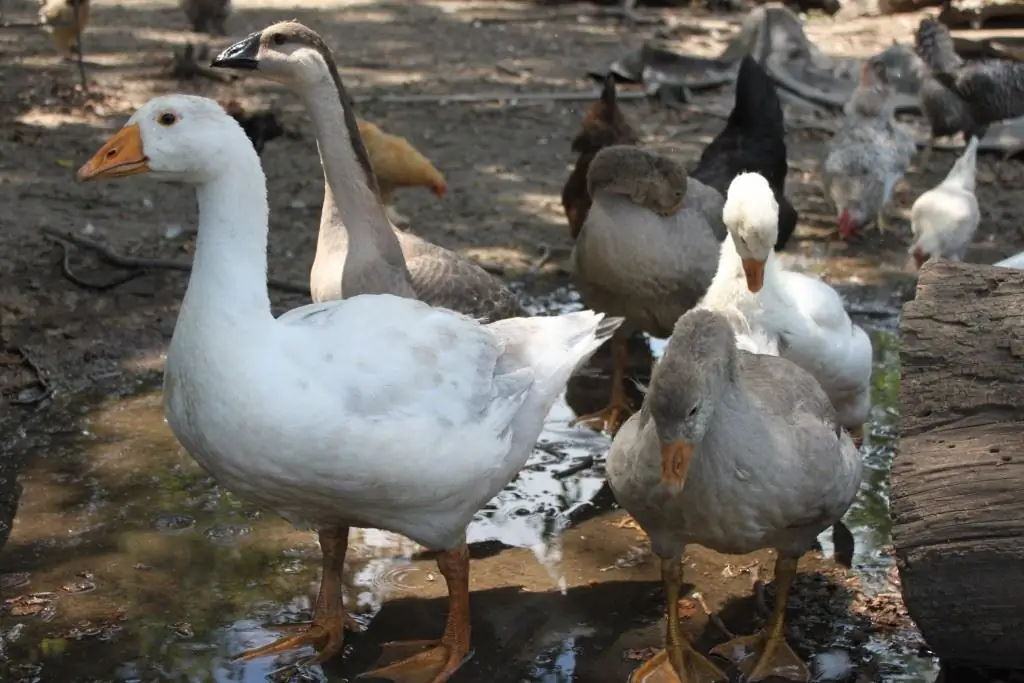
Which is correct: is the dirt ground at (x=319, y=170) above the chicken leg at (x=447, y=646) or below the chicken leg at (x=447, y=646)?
above

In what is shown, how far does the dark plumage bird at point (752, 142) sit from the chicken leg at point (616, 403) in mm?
1569

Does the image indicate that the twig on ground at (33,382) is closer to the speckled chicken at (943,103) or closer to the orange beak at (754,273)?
the orange beak at (754,273)

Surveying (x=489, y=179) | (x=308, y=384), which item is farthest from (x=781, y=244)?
(x=308, y=384)

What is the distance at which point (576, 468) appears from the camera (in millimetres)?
5574

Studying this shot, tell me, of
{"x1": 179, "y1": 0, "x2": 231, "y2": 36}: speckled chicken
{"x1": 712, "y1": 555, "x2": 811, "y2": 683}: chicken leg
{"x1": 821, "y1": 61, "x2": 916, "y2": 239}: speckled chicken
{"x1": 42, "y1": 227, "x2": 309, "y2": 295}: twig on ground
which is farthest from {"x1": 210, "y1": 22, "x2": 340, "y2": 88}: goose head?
{"x1": 179, "y1": 0, "x2": 231, "y2": 36}: speckled chicken

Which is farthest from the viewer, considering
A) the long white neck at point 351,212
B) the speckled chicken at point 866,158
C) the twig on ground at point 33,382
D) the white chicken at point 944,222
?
the speckled chicken at point 866,158

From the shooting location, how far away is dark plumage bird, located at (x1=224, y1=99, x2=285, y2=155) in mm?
9133

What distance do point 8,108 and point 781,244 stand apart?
6.69 m

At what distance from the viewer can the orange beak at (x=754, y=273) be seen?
5051 millimetres

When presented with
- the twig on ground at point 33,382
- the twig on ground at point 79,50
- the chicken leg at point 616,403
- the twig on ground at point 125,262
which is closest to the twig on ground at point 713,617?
the chicken leg at point 616,403

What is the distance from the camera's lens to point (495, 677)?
13.5ft

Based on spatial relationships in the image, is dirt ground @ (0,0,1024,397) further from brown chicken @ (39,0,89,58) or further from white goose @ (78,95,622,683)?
white goose @ (78,95,622,683)

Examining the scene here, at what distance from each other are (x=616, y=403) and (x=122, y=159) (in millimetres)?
3078

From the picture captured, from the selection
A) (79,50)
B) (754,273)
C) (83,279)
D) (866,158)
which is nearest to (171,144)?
(754,273)
